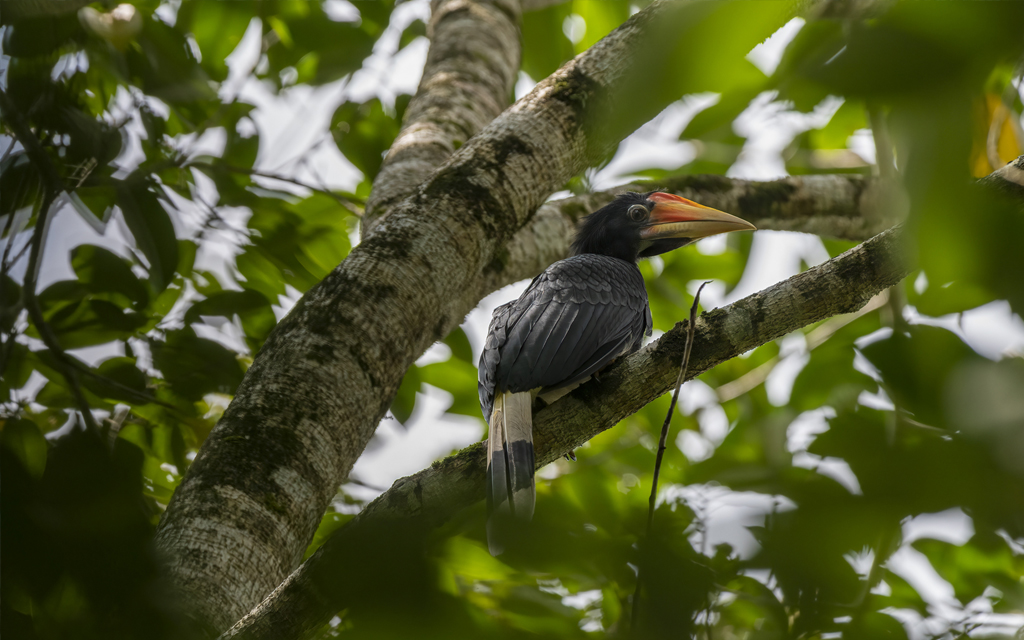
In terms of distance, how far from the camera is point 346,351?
7.11 ft

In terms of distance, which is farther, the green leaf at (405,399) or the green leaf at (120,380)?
the green leaf at (405,399)

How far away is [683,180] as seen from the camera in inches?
155

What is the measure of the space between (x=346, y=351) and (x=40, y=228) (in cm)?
128

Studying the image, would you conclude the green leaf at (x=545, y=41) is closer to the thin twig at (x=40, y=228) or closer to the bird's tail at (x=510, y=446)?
the bird's tail at (x=510, y=446)

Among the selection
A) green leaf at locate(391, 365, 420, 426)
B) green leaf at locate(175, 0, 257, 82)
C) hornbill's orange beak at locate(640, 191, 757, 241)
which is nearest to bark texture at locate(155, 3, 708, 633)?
green leaf at locate(391, 365, 420, 426)

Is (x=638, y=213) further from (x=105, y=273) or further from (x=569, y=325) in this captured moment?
(x=105, y=273)

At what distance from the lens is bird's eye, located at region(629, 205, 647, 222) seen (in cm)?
365

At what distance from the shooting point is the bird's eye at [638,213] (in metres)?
3.65

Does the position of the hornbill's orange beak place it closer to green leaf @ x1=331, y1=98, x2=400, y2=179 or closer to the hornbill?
the hornbill

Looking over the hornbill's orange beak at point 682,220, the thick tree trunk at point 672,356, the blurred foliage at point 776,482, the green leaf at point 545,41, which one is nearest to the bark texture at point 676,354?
the thick tree trunk at point 672,356

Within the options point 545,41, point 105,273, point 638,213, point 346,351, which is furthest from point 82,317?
point 545,41

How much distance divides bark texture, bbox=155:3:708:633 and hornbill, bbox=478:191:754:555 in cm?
30

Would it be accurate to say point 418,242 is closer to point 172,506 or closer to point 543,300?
point 543,300

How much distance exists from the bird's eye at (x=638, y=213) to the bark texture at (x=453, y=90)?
0.98 meters
